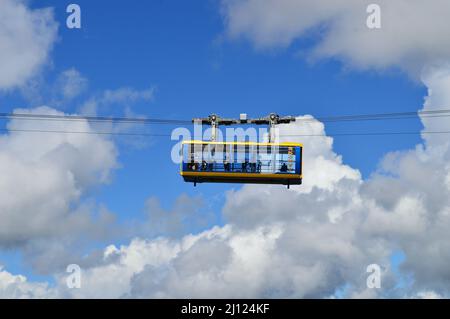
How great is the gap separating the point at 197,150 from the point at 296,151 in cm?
1150

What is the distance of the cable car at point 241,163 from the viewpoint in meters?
90.4

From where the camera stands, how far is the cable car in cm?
9044

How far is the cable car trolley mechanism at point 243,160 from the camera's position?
90.4 metres

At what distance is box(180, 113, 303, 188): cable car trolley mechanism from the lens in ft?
297

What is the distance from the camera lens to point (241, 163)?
90.4m

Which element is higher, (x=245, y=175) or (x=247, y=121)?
(x=247, y=121)

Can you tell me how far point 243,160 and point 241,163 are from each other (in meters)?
0.43

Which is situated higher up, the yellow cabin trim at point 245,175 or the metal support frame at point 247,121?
the metal support frame at point 247,121

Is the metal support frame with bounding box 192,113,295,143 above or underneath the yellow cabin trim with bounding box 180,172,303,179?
above
